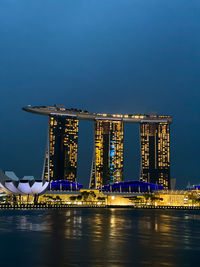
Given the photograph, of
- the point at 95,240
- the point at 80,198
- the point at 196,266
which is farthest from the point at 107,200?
the point at 196,266

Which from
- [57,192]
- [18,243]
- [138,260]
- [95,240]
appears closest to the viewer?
[138,260]

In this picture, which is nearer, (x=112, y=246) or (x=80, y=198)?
(x=112, y=246)

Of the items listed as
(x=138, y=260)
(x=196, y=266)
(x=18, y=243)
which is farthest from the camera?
(x=18, y=243)

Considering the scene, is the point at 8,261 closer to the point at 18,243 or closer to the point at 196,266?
the point at 18,243

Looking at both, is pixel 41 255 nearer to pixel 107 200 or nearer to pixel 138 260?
pixel 138 260

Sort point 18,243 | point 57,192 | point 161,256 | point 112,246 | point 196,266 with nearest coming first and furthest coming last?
point 196,266
point 161,256
point 112,246
point 18,243
point 57,192

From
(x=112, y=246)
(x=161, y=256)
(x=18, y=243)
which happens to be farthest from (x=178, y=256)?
(x=18, y=243)

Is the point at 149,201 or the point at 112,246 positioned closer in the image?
the point at 112,246
